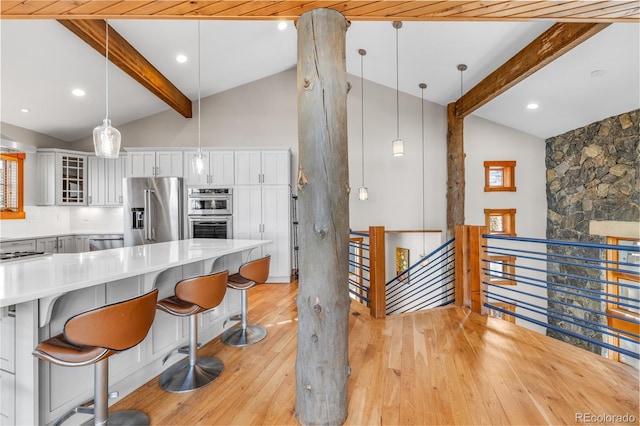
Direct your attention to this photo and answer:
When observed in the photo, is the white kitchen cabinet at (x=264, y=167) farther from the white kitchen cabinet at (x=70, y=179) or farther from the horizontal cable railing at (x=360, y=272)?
the white kitchen cabinet at (x=70, y=179)

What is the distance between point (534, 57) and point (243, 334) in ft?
14.9

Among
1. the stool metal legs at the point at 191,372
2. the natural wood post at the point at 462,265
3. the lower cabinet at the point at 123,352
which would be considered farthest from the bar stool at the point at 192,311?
the natural wood post at the point at 462,265

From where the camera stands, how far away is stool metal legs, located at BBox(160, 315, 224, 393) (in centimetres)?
202

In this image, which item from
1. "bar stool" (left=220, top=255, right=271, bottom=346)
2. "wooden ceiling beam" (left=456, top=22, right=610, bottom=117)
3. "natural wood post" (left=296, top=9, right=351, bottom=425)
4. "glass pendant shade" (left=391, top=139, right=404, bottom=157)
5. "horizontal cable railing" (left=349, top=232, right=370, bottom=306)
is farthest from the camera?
Result: "glass pendant shade" (left=391, top=139, right=404, bottom=157)

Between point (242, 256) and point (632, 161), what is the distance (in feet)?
18.3

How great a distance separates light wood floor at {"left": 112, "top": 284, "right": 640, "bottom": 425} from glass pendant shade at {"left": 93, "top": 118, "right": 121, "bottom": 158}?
180 centimetres

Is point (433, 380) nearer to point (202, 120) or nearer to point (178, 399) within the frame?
point (178, 399)

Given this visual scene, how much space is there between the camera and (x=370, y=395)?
6.30ft

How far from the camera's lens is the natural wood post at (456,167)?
5.43 metres

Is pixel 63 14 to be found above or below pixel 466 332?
above

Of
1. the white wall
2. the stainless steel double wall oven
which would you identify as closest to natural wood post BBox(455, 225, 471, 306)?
Result: the white wall

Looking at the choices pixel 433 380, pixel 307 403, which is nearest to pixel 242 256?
pixel 307 403

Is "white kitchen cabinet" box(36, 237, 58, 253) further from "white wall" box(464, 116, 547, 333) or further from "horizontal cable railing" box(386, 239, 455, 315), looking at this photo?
"white wall" box(464, 116, 547, 333)

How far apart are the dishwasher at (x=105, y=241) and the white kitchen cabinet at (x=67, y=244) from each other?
0.27m
